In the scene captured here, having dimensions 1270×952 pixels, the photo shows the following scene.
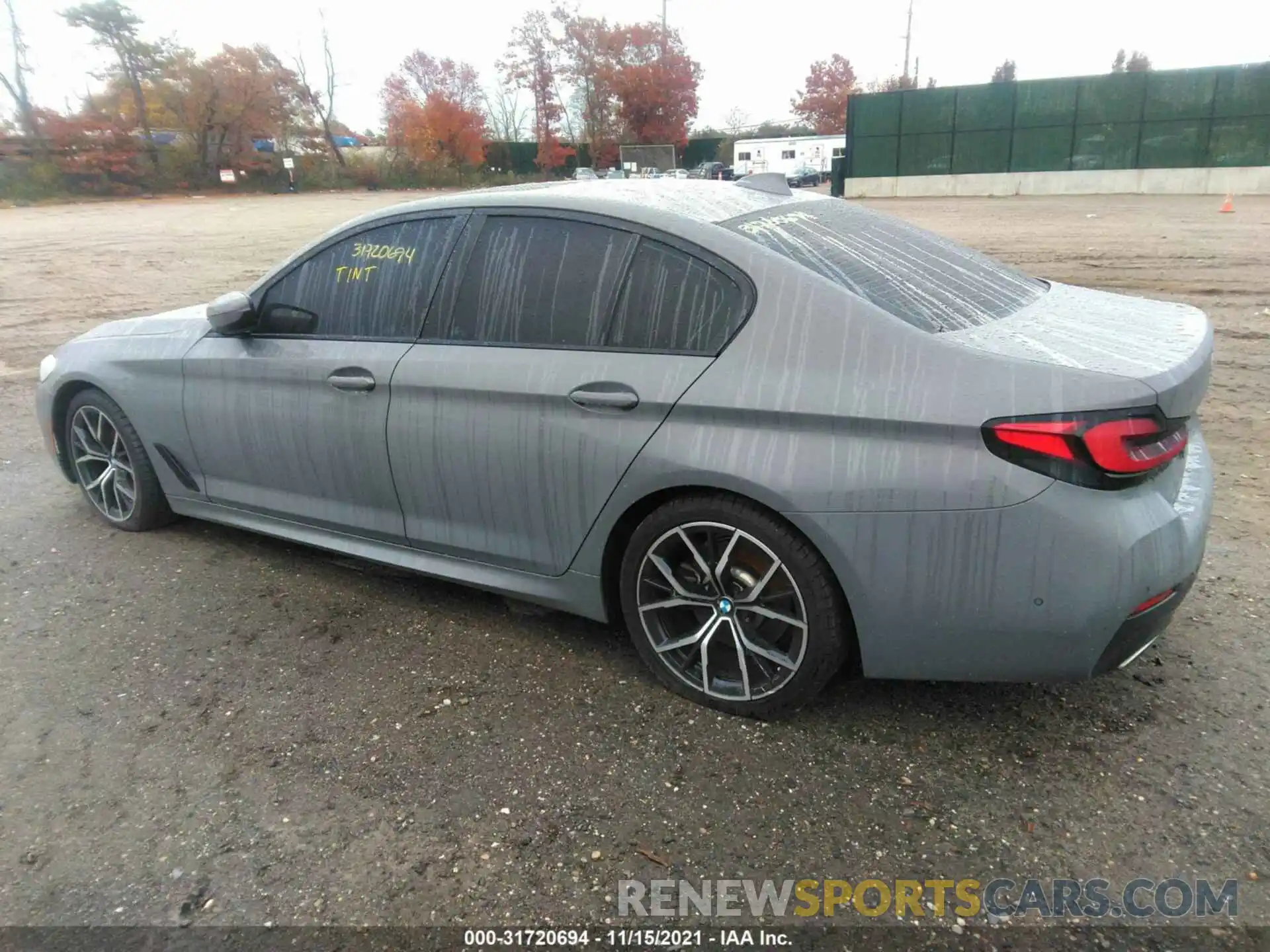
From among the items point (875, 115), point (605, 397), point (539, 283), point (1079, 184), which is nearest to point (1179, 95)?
point (1079, 184)

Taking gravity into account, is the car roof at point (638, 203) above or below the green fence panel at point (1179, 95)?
below

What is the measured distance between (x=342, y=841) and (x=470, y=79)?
268 feet

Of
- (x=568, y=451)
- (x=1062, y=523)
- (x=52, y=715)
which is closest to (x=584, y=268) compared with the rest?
(x=568, y=451)

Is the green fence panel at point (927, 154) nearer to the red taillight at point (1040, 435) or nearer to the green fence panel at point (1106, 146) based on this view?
the green fence panel at point (1106, 146)

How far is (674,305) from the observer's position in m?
2.79

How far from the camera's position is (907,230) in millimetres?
3406

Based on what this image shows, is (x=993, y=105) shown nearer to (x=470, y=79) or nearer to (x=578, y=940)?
(x=578, y=940)

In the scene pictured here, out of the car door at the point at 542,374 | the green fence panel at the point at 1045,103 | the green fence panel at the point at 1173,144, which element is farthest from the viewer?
the green fence panel at the point at 1045,103

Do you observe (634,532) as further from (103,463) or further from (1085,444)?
(103,463)

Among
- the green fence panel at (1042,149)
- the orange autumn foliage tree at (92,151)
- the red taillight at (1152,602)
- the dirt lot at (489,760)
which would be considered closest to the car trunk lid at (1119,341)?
the red taillight at (1152,602)

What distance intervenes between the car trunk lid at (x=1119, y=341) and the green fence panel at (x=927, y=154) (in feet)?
109

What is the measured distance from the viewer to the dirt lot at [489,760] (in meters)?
2.26

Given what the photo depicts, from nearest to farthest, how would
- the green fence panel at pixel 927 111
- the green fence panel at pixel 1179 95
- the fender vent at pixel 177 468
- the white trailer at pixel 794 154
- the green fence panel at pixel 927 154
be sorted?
the fender vent at pixel 177 468 < the green fence panel at pixel 1179 95 < the green fence panel at pixel 927 111 < the green fence panel at pixel 927 154 < the white trailer at pixel 794 154

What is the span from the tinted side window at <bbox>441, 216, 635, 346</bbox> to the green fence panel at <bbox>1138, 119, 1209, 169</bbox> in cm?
3408
